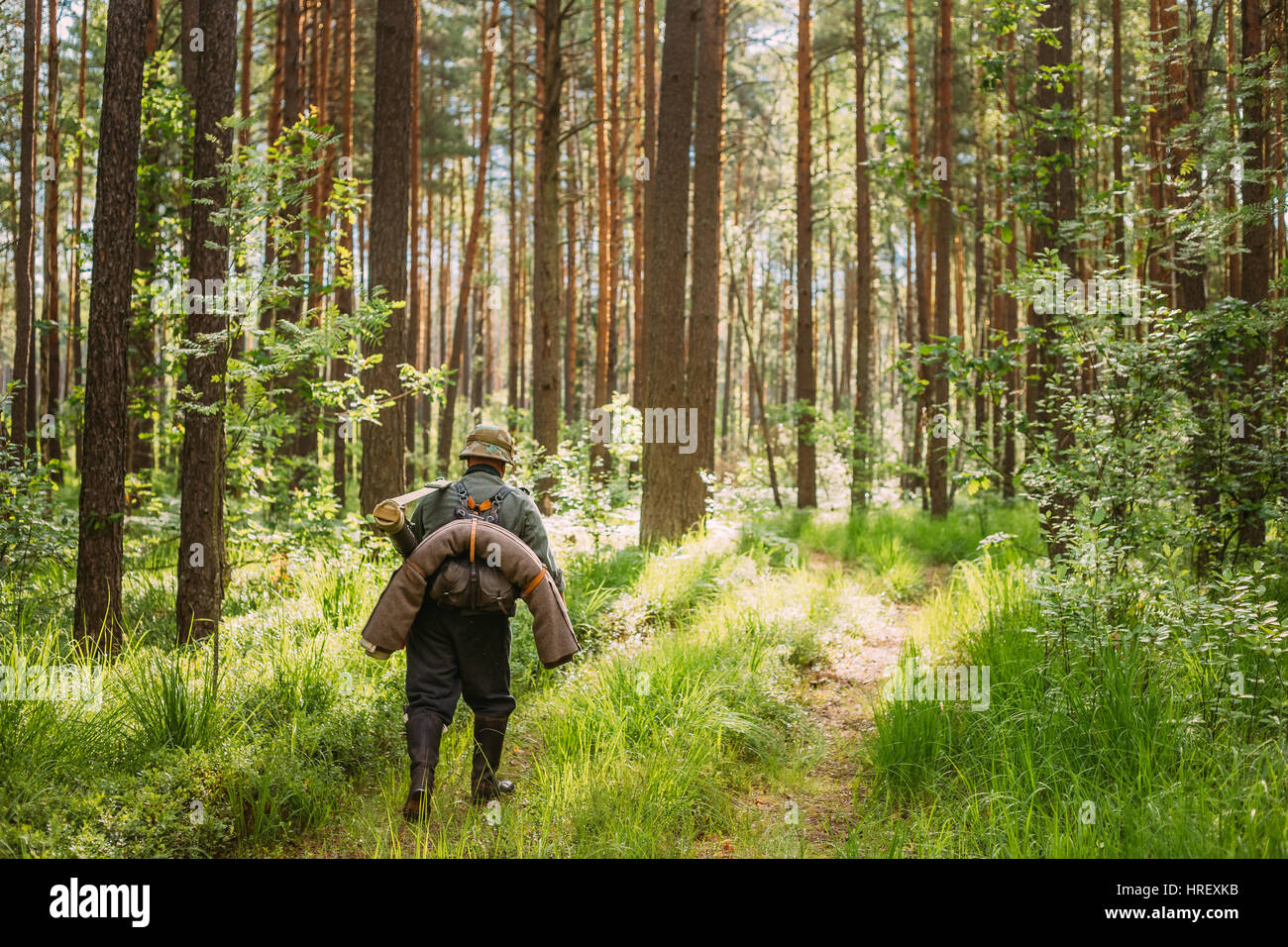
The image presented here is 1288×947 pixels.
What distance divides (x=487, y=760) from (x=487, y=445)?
1.84m

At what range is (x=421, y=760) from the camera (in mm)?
4125

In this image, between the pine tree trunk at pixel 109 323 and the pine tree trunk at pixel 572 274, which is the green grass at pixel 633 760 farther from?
the pine tree trunk at pixel 572 274

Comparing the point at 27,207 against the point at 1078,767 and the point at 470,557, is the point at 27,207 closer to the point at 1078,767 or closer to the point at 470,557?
the point at 470,557

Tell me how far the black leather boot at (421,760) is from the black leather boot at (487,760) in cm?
23

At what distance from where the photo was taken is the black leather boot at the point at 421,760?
4.00 m

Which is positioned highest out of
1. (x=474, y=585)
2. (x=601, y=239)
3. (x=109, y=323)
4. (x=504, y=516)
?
(x=601, y=239)

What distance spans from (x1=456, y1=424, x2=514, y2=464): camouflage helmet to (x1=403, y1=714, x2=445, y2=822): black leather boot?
1539 mm

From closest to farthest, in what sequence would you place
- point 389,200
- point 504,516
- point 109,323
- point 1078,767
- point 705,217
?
point 1078,767, point 504,516, point 109,323, point 389,200, point 705,217

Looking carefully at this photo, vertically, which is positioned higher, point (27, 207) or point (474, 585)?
point (27, 207)

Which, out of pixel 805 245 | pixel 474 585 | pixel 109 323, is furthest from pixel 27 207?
pixel 474 585

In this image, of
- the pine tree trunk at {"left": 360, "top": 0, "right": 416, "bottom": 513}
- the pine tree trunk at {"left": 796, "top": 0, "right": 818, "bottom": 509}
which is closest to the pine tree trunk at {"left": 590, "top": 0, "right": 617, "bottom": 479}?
the pine tree trunk at {"left": 796, "top": 0, "right": 818, "bottom": 509}

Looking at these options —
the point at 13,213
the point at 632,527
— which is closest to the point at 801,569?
the point at 632,527

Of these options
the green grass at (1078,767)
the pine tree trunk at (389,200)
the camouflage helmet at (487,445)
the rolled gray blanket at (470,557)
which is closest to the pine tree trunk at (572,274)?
the pine tree trunk at (389,200)

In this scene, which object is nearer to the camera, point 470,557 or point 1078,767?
point 1078,767
